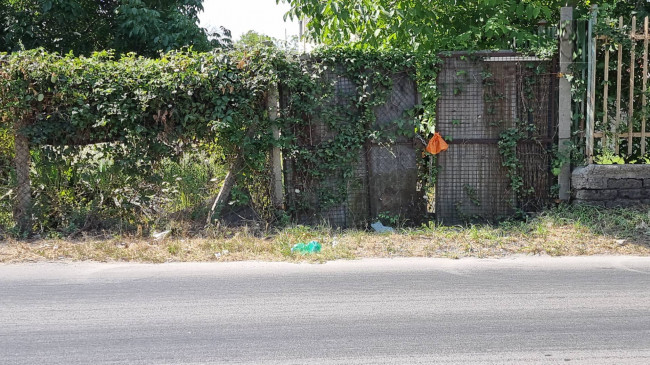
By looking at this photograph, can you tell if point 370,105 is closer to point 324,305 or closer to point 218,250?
point 218,250

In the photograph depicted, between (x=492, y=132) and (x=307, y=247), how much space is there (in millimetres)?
3158

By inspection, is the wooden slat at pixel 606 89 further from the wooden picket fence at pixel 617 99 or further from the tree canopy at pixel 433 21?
the tree canopy at pixel 433 21

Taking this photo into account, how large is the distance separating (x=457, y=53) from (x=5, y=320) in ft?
Result: 20.0

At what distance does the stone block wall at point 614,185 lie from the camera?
7637mm

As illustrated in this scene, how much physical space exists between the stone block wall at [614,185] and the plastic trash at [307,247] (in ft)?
12.1

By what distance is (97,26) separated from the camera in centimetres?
1237

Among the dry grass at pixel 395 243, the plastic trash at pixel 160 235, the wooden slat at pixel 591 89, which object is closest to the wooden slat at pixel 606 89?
the wooden slat at pixel 591 89

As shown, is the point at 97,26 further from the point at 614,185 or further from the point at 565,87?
the point at 614,185

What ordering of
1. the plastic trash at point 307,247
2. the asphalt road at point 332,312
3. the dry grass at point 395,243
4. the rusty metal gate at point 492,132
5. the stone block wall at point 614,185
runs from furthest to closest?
the rusty metal gate at point 492,132 → the stone block wall at point 614,185 → the plastic trash at point 307,247 → the dry grass at point 395,243 → the asphalt road at point 332,312

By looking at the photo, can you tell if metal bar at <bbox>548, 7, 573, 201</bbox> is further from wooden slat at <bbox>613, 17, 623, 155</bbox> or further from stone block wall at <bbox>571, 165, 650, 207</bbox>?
wooden slat at <bbox>613, 17, 623, 155</bbox>

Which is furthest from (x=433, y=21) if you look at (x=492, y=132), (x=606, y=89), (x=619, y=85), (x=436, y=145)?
(x=619, y=85)

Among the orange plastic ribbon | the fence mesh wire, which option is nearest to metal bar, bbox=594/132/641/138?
the orange plastic ribbon

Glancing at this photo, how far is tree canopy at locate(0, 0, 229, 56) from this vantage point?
36.0 ft

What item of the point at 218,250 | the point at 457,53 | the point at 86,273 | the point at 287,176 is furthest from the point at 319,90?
the point at 86,273
